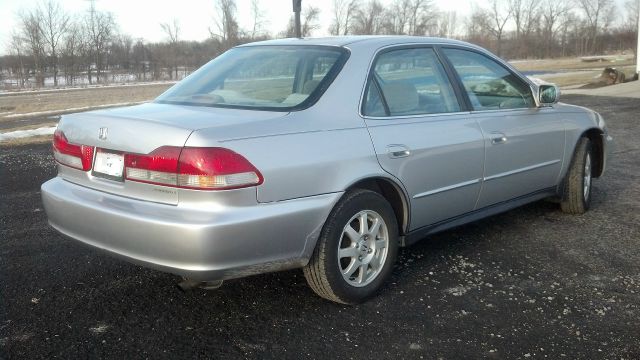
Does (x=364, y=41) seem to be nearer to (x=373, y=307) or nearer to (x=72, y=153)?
(x=373, y=307)

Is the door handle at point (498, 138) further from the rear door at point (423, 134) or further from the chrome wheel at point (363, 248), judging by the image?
the chrome wheel at point (363, 248)

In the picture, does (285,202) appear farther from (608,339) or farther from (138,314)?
(608,339)

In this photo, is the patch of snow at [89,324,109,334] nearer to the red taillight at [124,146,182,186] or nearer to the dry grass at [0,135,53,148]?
the red taillight at [124,146,182,186]

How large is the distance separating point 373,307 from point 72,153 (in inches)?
74.3

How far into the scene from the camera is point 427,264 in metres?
3.99

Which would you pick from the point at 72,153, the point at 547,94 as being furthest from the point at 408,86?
the point at 72,153

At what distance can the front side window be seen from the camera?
4125 mm

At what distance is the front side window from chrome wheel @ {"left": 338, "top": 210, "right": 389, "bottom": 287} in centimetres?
126

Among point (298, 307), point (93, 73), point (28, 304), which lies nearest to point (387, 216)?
point (298, 307)

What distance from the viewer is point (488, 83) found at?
4.33 metres

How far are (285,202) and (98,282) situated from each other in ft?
5.13

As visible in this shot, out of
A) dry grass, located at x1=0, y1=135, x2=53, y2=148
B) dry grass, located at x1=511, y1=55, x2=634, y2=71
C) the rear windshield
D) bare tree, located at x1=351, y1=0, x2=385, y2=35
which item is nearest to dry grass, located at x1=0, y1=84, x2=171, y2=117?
dry grass, located at x1=0, y1=135, x2=53, y2=148

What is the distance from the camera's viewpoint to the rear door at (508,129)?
409 cm

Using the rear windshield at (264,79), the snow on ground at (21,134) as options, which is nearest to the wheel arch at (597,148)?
the rear windshield at (264,79)
